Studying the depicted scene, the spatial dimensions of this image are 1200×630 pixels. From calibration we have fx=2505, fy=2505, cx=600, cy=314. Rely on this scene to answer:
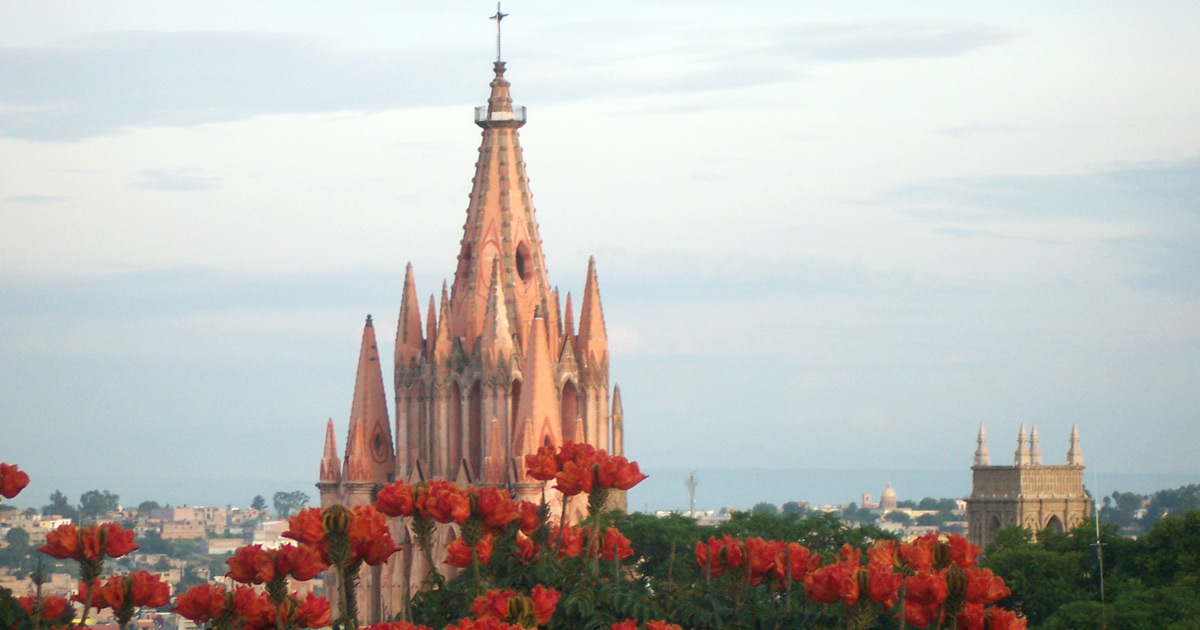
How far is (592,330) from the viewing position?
214 ft

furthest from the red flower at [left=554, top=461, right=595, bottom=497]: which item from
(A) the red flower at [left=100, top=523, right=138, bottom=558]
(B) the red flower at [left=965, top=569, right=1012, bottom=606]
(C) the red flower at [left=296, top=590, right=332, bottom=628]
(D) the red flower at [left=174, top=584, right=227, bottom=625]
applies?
(A) the red flower at [left=100, top=523, right=138, bottom=558]

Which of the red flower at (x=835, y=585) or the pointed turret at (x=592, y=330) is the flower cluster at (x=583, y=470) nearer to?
the red flower at (x=835, y=585)

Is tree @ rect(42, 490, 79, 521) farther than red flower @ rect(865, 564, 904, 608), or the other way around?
tree @ rect(42, 490, 79, 521)

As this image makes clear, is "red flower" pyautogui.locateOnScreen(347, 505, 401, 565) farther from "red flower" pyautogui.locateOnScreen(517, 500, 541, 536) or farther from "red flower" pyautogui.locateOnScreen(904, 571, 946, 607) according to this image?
"red flower" pyautogui.locateOnScreen(904, 571, 946, 607)

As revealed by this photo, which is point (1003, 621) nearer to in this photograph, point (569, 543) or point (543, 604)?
point (543, 604)

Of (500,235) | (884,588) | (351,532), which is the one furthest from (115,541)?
(500,235)

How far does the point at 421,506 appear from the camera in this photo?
22.3 meters

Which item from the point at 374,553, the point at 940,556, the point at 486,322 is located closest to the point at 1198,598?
the point at 486,322

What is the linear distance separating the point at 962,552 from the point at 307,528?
5975mm

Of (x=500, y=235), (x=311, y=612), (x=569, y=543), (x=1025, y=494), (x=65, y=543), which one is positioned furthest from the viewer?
(x=1025, y=494)

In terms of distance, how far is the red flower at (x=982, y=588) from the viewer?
20.9m

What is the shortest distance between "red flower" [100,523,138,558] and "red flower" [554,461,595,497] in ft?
12.4

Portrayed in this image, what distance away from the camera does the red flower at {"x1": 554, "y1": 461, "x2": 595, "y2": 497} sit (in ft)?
73.3

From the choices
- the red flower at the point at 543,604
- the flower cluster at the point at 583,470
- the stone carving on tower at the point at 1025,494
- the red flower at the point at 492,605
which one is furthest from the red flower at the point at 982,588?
the stone carving on tower at the point at 1025,494
